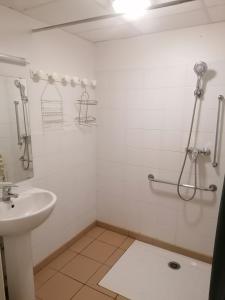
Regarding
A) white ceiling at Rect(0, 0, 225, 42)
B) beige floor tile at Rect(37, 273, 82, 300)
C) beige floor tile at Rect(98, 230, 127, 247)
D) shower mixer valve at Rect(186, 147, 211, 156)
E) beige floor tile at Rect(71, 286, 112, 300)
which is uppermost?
white ceiling at Rect(0, 0, 225, 42)

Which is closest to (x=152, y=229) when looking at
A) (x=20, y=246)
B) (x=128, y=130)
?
(x=128, y=130)

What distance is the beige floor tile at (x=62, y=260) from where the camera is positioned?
228 centimetres

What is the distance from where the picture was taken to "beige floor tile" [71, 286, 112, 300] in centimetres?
191

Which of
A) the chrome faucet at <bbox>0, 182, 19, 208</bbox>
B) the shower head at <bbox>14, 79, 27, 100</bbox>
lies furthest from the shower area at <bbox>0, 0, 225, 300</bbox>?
the chrome faucet at <bbox>0, 182, 19, 208</bbox>

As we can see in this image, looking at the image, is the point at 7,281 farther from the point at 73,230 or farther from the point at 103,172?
the point at 103,172

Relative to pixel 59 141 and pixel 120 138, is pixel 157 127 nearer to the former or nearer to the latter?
pixel 120 138

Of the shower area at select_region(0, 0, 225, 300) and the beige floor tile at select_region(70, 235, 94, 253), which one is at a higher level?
the shower area at select_region(0, 0, 225, 300)

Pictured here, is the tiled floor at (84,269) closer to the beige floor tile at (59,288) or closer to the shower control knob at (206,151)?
the beige floor tile at (59,288)

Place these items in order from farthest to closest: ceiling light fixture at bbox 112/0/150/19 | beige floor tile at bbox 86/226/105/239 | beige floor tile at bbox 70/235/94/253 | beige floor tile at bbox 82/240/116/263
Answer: beige floor tile at bbox 86/226/105/239 → beige floor tile at bbox 70/235/94/253 → beige floor tile at bbox 82/240/116/263 → ceiling light fixture at bbox 112/0/150/19

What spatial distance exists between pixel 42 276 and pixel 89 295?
51cm

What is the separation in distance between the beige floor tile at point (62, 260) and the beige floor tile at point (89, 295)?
15.1 inches

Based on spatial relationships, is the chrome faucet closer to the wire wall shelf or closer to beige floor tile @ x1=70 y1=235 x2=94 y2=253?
the wire wall shelf

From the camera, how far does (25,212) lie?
5.94 feet

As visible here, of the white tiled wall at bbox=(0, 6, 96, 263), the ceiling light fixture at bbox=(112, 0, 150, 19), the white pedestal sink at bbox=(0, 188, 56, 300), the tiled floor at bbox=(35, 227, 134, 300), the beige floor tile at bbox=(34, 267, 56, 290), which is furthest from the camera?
the beige floor tile at bbox=(34, 267, 56, 290)
